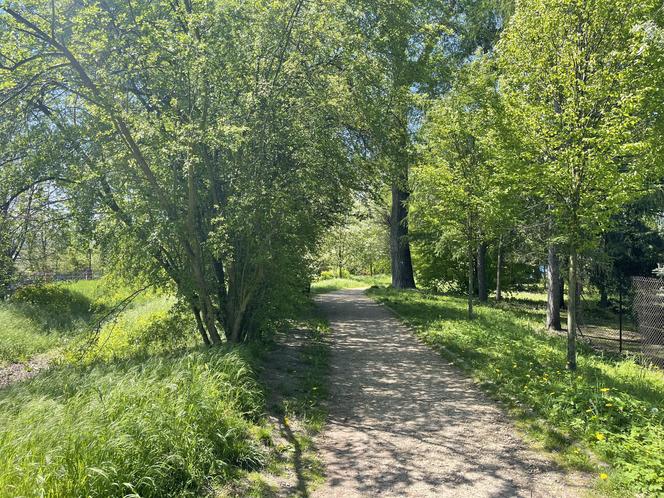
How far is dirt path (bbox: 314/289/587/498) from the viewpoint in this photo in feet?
13.9

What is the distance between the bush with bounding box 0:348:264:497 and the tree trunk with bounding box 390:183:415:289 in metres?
16.3

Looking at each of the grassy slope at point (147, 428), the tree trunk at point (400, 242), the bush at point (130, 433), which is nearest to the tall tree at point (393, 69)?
the grassy slope at point (147, 428)

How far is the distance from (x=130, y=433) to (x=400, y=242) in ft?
60.1

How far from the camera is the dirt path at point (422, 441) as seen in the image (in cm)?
424

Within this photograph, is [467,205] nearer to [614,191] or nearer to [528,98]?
[528,98]

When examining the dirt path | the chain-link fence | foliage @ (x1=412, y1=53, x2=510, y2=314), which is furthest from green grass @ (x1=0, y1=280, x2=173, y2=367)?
the chain-link fence

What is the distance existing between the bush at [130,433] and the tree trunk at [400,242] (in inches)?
643

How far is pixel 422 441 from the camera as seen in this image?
207 inches

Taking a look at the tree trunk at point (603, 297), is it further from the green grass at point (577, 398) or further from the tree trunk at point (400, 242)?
the green grass at point (577, 398)

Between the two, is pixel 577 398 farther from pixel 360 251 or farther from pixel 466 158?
pixel 360 251

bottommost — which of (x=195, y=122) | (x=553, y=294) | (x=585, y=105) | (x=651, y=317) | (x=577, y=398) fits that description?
(x=577, y=398)

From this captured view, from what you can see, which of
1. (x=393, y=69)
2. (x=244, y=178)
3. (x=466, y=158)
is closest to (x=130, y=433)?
(x=244, y=178)

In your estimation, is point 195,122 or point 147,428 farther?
point 195,122

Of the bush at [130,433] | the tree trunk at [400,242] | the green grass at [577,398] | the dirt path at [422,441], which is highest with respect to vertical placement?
the tree trunk at [400,242]
